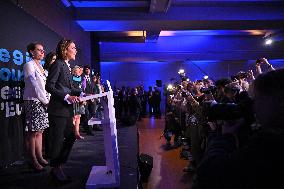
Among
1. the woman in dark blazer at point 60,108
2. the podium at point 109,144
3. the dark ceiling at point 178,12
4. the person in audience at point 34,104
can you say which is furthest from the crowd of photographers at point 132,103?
the podium at point 109,144

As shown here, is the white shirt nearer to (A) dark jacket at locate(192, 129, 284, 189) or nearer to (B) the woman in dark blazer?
(B) the woman in dark blazer

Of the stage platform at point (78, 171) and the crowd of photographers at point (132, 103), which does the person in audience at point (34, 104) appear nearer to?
the stage platform at point (78, 171)

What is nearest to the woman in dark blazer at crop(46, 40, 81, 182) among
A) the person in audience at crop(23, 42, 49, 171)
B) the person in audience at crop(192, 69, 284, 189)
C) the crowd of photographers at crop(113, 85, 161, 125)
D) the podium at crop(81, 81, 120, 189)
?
the podium at crop(81, 81, 120, 189)

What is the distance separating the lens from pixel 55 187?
2.79 meters

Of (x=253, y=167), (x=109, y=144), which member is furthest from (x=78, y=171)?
(x=253, y=167)

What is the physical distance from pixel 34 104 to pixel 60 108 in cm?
80

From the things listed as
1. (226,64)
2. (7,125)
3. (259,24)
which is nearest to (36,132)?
(7,125)

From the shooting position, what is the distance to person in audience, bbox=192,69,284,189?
0.92m

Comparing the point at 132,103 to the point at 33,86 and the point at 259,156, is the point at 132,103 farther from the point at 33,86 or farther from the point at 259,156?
the point at 259,156

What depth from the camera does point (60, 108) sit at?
2830mm

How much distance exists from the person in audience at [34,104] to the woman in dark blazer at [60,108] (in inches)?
24.6

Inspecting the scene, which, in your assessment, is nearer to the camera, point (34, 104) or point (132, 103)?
point (34, 104)

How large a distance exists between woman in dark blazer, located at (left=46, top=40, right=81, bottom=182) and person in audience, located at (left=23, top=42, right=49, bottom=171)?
625mm

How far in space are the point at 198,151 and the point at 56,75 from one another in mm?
2299
